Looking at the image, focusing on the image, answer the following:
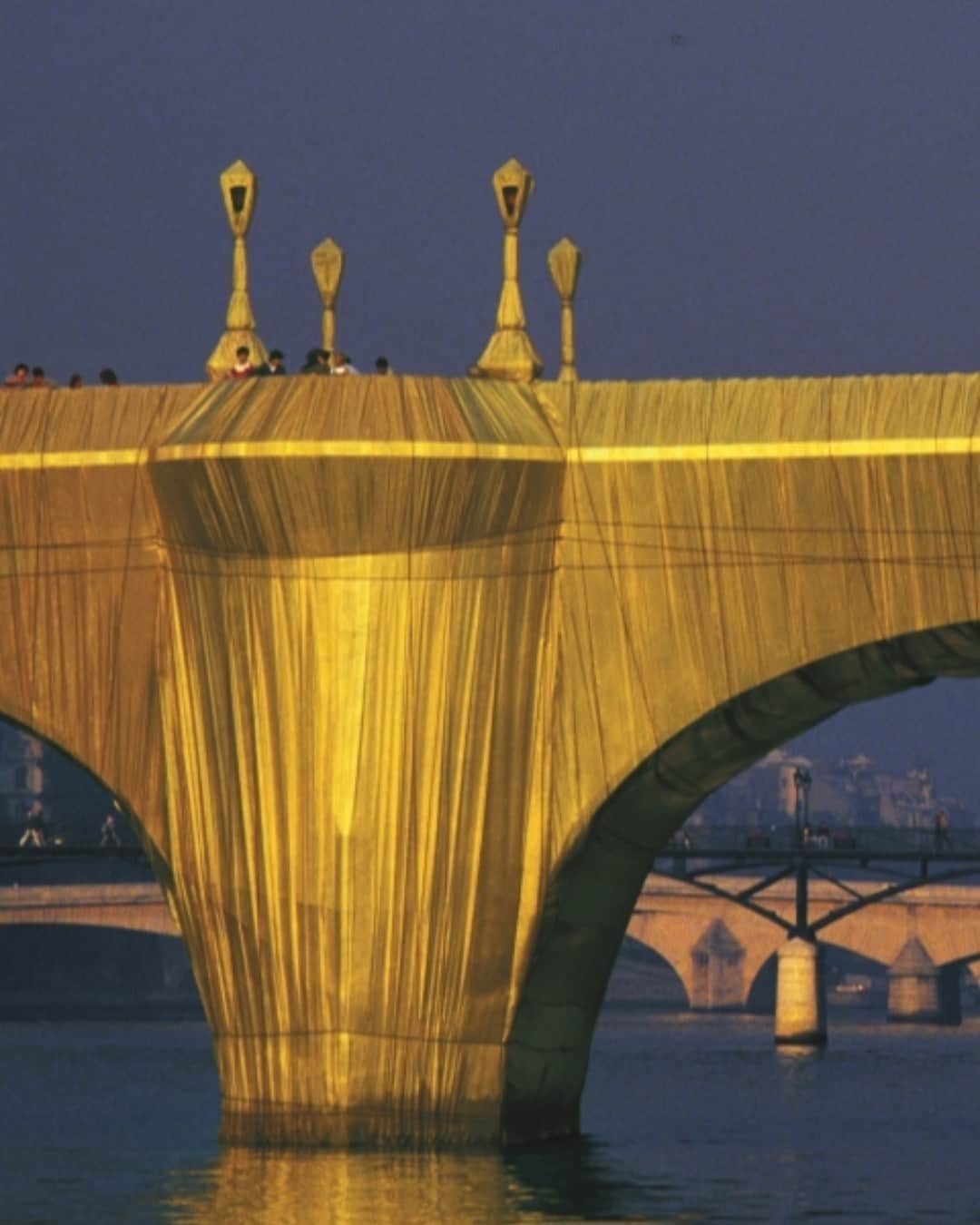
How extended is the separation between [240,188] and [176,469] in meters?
4.69

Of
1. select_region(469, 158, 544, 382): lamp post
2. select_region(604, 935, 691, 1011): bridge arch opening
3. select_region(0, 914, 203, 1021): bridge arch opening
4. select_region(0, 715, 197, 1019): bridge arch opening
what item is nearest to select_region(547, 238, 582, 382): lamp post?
select_region(469, 158, 544, 382): lamp post

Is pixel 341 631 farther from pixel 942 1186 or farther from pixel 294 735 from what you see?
pixel 942 1186

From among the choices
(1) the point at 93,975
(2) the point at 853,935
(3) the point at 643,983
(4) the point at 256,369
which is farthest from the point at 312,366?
(3) the point at 643,983

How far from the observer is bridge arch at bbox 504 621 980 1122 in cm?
4816

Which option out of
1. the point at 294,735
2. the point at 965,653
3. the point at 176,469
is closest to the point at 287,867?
the point at 294,735

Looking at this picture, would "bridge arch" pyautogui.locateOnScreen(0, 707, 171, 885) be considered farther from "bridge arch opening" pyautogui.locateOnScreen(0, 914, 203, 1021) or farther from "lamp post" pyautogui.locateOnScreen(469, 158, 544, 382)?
"bridge arch opening" pyautogui.locateOnScreen(0, 914, 203, 1021)

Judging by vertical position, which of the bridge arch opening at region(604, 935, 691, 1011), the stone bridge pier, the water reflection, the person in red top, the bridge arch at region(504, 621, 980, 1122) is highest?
the bridge arch opening at region(604, 935, 691, 1011)

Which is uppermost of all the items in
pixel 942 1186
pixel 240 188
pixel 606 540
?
pixel 240 188

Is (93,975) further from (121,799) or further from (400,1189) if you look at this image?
(400,1189)

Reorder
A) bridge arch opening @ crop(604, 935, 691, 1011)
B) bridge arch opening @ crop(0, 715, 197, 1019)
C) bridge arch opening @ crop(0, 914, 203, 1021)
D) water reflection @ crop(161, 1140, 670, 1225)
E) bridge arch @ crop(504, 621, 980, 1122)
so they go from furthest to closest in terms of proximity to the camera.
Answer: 1. bridge arch opening @ crop(604, 935, 691, 1011)
2. bridge arch opening @ crop(0, 914, 203, 1021)
3. bridge arch opening @ crop(0, 715, 197, 1019)
4. bridge arch @ crop(504, 621, 980, 1122)
5. water reflection @ crop(161, 1140, 670, 1225)

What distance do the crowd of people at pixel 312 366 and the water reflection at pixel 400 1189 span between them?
30.7 feet

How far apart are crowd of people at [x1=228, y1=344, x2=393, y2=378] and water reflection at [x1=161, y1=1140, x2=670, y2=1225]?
936 centimetres

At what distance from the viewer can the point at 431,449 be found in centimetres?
4712

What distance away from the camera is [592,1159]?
5181 centimetres
